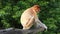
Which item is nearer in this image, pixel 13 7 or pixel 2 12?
pixel 2 12

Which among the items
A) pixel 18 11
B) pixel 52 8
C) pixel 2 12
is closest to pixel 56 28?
pixel 52 8

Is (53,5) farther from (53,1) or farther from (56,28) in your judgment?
(56,28)

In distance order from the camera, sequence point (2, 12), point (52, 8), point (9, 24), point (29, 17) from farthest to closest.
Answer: point (52, 8) < point (9, 24) < point (2, 12) < point (29, 17)

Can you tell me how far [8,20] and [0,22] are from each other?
9.5 inches

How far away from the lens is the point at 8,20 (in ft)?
22.5

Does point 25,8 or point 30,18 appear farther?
point 25,8

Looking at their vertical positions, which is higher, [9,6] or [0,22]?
[9,6]

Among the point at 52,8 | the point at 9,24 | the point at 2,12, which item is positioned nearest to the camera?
the point at 2,12

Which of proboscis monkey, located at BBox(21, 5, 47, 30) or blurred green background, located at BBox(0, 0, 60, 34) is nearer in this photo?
proboscis monkey, located at BBox(21, 5, 47, 30)

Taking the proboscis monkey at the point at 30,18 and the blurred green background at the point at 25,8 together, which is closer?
the proboscis monkey at the point at 30,18

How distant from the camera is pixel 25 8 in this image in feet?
22.2

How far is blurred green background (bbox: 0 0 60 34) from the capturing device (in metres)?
6.57

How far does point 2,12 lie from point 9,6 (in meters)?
0.56

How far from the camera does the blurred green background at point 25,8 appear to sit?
21.6ft
